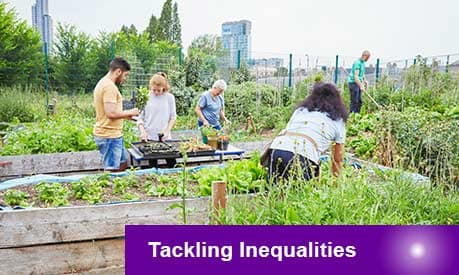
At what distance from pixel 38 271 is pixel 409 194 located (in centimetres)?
245

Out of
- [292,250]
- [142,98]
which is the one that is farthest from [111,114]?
[292,250]

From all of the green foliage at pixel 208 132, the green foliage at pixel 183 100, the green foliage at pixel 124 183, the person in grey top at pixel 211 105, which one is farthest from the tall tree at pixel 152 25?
the green foliage at pixel 124 183

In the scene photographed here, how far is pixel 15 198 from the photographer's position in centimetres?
366

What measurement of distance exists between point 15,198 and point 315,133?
236 centimetres

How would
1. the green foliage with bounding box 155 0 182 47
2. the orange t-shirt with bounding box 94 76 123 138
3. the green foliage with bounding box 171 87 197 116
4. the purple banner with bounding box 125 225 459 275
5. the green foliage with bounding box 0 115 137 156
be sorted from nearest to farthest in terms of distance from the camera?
1. the purple banner with bounding box 125 225 459 275
2. the orange t-shirt with bounding box 94 76 123 138
3. the green foliage with bounding box 0 115 137 156
4. the green foliage with bounding box 171 87 197 116
5. the green foliage with bounding box 155 0 182 47

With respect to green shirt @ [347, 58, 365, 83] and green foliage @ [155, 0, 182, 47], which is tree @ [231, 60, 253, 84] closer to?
green shirt @ [347, 58, 365, 83]

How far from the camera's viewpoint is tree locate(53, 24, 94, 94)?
17.2 meters

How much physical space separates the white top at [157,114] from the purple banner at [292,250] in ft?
15.7

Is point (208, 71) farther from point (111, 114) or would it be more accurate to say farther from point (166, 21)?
point (166, 21)

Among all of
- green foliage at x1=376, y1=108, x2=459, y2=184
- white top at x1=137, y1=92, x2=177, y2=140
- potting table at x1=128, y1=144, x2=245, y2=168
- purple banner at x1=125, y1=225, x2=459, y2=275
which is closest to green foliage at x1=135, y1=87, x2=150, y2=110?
white top at x1=137, y1=92, x2=177, y2=140

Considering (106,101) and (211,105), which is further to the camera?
(211,105)

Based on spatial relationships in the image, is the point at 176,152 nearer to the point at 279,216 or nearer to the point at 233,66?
the point at 279,216

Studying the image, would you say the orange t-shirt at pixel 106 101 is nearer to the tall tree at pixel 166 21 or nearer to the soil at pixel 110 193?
the soil at pixel 110 193

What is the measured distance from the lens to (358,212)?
232 cm
